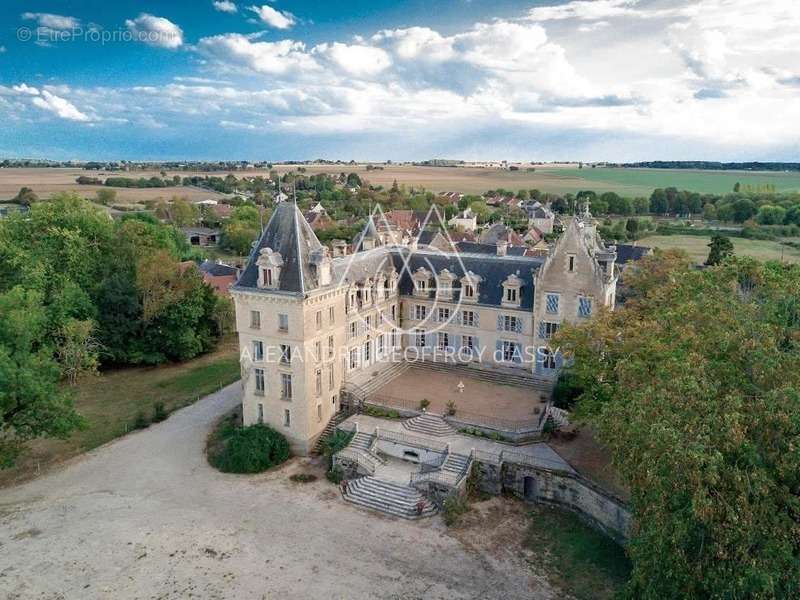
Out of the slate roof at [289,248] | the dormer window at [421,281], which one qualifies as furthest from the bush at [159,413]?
the dormer window at [421,281]

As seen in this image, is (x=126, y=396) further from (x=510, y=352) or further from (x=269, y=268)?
(x=510, y=352)

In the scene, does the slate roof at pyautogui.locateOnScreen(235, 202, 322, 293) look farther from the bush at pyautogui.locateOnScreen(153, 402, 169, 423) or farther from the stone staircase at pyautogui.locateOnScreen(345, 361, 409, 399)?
the bush at pyautogui.locateOnScreen(153, 402, 169, 423)

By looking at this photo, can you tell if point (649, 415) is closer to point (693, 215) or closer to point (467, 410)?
point (467, 410)

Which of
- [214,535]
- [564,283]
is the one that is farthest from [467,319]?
[214,535]

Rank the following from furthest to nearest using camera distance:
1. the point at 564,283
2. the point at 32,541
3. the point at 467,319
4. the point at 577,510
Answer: the point at 467,319
the point at 564,283
the point at 577,510
the point at 32,541

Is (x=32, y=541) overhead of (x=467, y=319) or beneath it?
beneath

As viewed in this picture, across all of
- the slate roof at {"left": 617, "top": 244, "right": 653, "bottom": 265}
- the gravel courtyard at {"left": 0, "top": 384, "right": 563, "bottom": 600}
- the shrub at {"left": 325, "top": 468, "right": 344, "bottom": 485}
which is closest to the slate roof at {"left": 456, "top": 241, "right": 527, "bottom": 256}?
the slate roof at {"left": 617, "top": 244, "right": 653, "bottom": 265}

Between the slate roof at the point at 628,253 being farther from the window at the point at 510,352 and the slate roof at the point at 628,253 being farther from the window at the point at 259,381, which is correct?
the window at the point at 259,381

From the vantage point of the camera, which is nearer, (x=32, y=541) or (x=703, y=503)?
(x=703, y=503)
